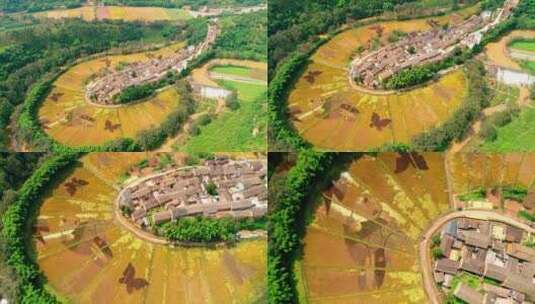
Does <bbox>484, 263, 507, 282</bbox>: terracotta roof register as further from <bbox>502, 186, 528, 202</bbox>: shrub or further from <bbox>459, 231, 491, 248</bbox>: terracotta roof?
<bbox>502, 186, 528, 202</bbox>: shrub

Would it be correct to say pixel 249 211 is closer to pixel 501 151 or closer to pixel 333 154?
pixel 333 154

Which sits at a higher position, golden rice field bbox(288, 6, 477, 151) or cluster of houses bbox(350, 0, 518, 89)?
cluster of houses bbox(350, 0, 518, 89)

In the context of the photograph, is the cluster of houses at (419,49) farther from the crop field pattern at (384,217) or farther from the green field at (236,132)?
the green field at (236,132)

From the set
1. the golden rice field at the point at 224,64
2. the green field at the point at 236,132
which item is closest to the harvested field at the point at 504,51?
the golden rice field at the point at 224,64

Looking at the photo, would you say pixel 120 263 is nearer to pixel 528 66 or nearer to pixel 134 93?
pixel 134 93

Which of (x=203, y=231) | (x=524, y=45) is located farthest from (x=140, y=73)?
(x=524, y=45)

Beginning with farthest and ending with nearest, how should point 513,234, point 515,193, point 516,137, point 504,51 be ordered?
1. point 504,51
2. point 516,137
3. point 515,193
4. point 513,234

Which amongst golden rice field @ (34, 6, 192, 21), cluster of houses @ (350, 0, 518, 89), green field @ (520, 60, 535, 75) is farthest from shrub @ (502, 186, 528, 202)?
golden rice field @ (34, 6, 192, 21)
